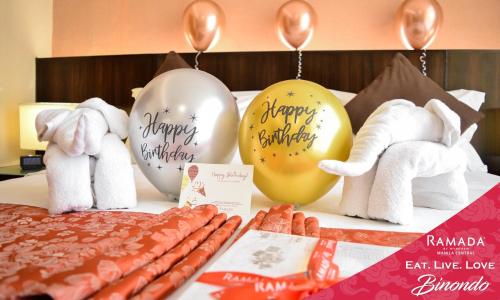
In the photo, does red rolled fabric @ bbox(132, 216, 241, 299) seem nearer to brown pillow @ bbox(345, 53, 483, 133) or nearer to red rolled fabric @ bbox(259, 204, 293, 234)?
red rolled fabric @ bbox(259, 204, 293, 234)

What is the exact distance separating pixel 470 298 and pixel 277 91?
768 mm

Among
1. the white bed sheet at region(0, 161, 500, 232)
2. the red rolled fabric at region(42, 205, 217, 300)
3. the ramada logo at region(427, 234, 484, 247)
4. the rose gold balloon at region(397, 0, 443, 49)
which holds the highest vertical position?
the rose gold balloon at region(397, 0, 443, 49)

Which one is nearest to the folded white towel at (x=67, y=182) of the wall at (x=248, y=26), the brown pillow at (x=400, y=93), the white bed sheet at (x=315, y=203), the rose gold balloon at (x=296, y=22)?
the white bed sheet at (x=315, y=203)

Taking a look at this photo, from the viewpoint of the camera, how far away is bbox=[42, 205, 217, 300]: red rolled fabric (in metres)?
0.44

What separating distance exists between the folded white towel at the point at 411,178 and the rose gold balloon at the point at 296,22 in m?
1.40

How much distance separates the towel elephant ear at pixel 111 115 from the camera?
1178mm

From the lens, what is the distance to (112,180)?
1.10m

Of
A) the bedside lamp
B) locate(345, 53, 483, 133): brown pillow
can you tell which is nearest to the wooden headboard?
the bedside lamp

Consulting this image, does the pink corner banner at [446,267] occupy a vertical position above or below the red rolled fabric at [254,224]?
above

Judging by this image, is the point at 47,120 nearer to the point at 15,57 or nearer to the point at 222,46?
the point at 222,46

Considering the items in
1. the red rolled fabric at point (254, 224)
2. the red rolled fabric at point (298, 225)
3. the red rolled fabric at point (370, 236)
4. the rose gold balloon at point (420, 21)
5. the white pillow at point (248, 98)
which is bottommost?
the red rolled fabric at point (370, 236)

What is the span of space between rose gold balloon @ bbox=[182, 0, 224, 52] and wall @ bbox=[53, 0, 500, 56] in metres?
0.20

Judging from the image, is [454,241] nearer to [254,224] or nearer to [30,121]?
[254,224]

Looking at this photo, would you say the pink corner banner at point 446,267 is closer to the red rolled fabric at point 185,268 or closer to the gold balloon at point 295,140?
the red rolled fabric at point 185,268
